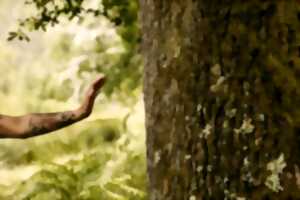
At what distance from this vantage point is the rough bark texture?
85cm

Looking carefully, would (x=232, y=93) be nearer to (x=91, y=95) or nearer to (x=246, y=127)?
(x=246, y=127)

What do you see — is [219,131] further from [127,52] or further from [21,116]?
[127,52]

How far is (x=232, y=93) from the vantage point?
865 millimetres

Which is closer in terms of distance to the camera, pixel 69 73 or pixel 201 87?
pixel 201 87

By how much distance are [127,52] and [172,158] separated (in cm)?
76

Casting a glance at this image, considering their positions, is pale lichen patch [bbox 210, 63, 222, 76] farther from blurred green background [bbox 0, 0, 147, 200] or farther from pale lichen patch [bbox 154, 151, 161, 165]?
blurred green background [bbox 0, 0, 147, 200]

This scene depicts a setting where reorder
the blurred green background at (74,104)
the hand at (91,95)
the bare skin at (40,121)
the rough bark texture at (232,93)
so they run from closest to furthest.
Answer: the rough bark texture at (232,93) < the hand at (91,95) < the bare skin at (40,121) < the blurred green background at (74,104)

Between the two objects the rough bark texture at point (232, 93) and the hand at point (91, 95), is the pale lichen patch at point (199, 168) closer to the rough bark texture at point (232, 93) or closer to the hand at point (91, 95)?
the rough bark texture at point (232, 93)

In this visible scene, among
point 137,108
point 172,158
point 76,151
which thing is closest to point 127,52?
point 137,108

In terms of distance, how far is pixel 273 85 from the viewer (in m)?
0.85

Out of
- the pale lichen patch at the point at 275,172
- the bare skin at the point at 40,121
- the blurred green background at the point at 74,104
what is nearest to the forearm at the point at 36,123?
the bare skin at the point at 40,121

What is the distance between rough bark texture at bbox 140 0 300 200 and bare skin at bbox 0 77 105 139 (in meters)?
0.44

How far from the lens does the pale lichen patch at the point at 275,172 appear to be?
0.86 meters

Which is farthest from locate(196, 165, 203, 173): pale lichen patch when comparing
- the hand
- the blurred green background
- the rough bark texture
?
the blurred green background
